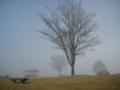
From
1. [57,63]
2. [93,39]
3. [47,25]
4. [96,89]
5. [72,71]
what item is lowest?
[96,89]

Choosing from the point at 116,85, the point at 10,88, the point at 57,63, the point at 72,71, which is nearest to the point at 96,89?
the point at 116,85

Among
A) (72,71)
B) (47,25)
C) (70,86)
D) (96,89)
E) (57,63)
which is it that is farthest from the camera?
(57,63)

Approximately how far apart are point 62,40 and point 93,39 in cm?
398

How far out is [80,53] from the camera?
84.0 feet

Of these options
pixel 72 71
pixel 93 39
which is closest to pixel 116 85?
pixel 72 71

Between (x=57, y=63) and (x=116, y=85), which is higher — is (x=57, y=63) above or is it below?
above

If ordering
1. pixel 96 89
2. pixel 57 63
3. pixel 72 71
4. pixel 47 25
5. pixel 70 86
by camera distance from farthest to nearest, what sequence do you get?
pixel 57 63
pixel 47 25
pixel 72 71
pixel 70 86
pixel 96 89

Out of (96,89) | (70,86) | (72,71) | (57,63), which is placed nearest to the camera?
(96,89)

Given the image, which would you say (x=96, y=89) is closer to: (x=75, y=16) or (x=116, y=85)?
(x=116, y=85)

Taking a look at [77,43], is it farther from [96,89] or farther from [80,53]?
[96,89]

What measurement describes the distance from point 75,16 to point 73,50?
14.4 ft

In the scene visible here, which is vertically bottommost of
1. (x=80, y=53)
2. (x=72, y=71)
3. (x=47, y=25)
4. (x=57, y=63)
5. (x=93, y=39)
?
(x=72, y=71)

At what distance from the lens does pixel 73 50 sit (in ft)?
81.9

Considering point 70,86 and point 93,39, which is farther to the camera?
point 93,39
